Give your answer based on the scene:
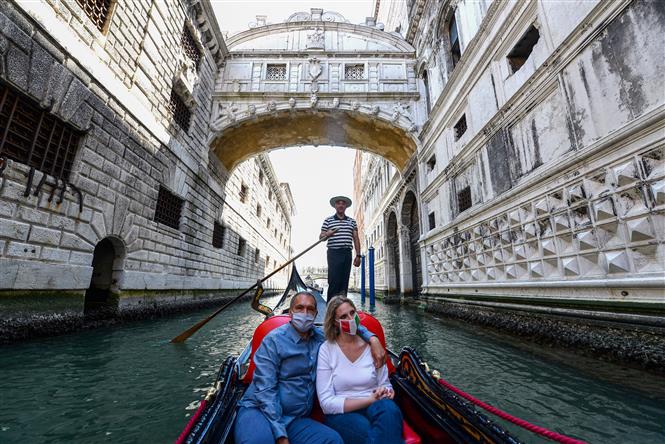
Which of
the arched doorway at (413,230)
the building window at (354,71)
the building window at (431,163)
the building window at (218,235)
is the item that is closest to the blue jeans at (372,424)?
the building window at (431,163)

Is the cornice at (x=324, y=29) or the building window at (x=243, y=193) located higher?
the cornice at (x=324, y=29)

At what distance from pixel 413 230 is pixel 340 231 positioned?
314 inches

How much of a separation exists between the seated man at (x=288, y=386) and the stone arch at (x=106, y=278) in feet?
15.9

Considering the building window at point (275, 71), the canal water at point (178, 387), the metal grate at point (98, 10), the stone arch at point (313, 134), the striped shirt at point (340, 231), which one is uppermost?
the building window at point (275, 71)

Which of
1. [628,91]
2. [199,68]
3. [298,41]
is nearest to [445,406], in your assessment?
[628,91]

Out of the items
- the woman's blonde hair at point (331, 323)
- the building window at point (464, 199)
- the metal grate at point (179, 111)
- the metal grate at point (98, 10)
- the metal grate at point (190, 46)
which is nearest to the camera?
the woman's blonde hair at point (331, 323)

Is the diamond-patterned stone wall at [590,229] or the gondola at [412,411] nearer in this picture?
the gondola at [412,411]

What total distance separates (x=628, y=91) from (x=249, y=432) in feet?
14.4

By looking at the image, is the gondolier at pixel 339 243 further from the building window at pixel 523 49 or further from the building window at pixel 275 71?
the building window at pixel 275 71

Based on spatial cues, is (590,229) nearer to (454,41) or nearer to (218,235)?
(454,41)

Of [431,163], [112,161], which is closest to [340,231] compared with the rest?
[112,161]

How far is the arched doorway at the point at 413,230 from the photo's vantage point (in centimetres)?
1080

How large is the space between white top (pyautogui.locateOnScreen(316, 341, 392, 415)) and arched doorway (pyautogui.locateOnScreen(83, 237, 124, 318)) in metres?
4.98

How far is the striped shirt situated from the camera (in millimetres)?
3789
